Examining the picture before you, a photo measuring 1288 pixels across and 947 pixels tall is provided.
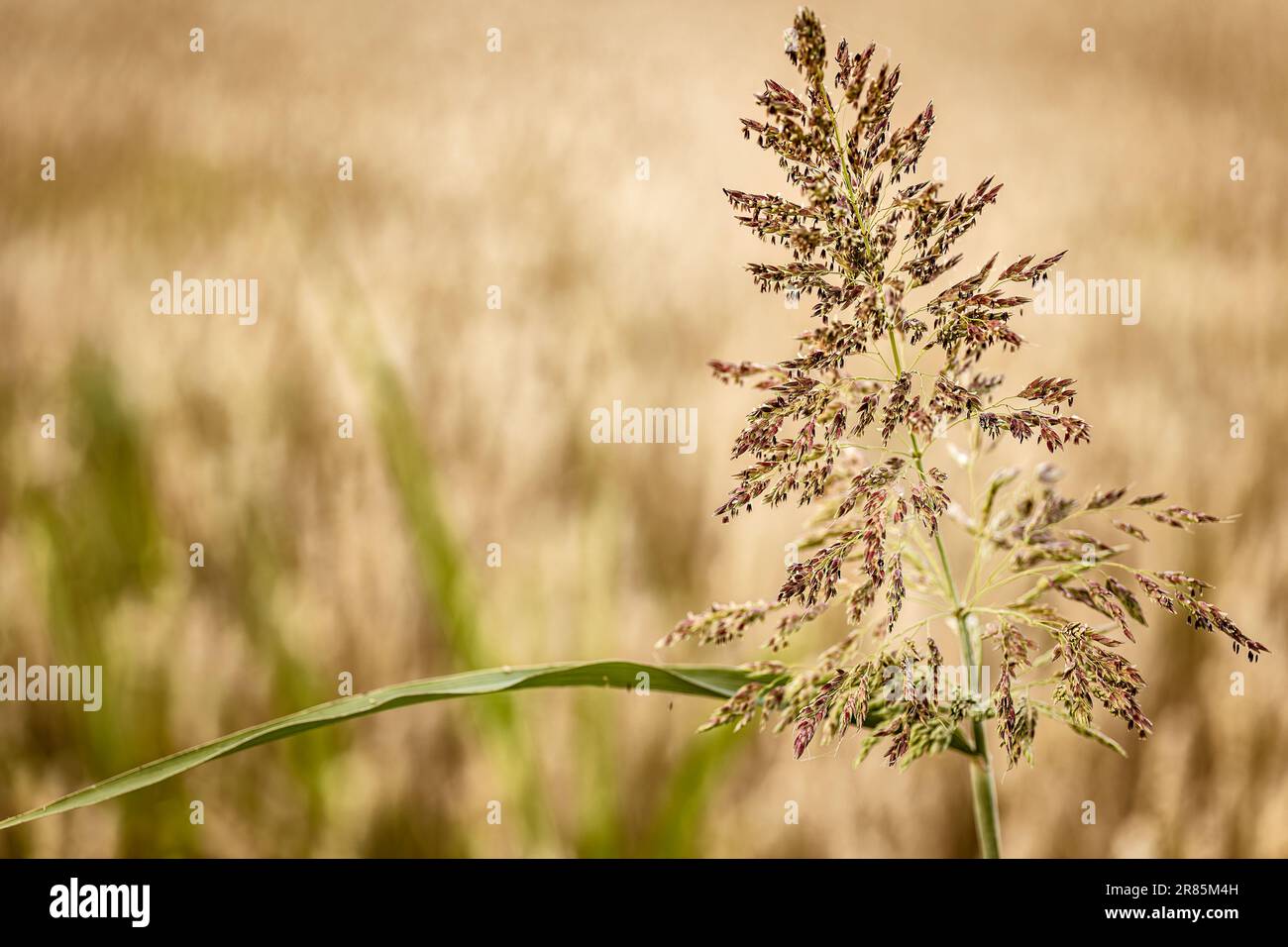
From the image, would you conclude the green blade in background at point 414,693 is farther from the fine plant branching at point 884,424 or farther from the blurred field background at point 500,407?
the blurred field background at point 500,407

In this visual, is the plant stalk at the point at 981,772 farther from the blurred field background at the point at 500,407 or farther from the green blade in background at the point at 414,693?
the blurred field background at the point at 500,407

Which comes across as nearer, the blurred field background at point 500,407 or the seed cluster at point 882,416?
the seed cluster at point 882,416

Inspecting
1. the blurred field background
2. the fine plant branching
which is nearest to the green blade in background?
the fine plant branching

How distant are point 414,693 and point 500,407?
1430 millimetres

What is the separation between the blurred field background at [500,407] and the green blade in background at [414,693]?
26cm

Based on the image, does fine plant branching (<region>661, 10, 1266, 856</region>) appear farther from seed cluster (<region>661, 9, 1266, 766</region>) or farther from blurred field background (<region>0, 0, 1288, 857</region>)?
blurred field background (<region>0, 0, 1288, 857</region>)

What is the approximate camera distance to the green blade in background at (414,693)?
40 centimetres

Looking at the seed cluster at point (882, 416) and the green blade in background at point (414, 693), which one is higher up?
the seed cluster at point (882, 416)

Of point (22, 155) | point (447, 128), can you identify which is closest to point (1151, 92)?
point (447, 128)

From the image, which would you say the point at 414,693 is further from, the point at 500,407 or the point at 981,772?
the point at 500,407

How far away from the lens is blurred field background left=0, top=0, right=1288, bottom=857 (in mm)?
1078

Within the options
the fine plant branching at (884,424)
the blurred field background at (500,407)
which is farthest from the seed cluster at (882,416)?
the blurred field background at (500,407)

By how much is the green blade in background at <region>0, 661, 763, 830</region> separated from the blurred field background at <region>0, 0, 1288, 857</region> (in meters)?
0.26

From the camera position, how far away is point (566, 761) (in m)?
1.17
